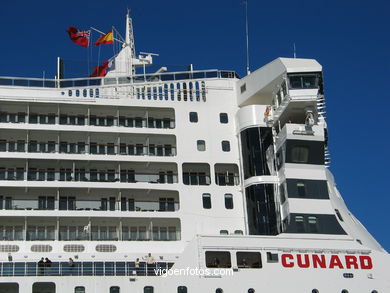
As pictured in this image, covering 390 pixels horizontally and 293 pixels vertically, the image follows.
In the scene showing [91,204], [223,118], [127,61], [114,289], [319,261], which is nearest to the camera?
[114,289]

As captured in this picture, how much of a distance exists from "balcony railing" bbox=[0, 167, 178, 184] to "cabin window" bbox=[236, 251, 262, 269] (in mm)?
6228

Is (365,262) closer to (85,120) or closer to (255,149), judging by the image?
(255,149)

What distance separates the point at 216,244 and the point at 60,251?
7.41 metres

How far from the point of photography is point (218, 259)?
109 ft

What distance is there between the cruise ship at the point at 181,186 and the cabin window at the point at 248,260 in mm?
52

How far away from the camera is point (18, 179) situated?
120 feet

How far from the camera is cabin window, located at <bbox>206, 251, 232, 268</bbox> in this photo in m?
33.0

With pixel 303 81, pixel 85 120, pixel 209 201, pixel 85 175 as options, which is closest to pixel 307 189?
pixel 209 201

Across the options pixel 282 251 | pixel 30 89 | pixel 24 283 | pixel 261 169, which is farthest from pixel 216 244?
pixel 30 89

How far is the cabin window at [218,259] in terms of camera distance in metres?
33.0

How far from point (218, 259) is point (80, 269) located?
627cm

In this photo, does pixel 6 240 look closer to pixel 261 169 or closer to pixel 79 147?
pixel 79 147

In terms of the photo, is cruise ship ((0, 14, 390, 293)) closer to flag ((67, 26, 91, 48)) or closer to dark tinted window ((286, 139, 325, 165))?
dark tinted window ((286, 139, 325, 165))

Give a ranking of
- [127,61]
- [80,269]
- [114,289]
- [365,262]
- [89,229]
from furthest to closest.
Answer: [127,61] < [89,229] < [365,262] < [80,269] < [114,289]
